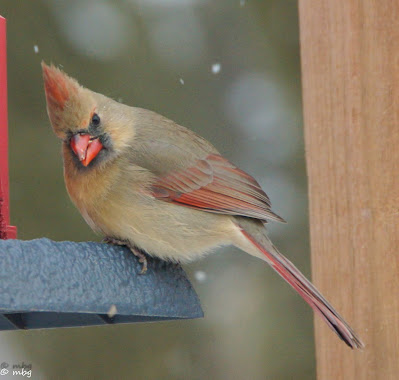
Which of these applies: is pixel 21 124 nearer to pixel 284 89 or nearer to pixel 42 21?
pixel 42 21

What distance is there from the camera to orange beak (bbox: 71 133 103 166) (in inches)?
106

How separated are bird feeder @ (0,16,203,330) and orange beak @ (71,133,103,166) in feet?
0.70

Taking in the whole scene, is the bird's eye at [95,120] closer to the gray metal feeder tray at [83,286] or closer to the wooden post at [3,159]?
the wooden post at [3,159]

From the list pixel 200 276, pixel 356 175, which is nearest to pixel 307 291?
pixel 356 175

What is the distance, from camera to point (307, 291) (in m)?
2.46

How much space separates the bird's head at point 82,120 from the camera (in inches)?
100

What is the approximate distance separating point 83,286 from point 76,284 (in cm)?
2

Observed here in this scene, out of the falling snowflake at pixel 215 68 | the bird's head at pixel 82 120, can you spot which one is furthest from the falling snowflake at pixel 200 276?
the bird's head at pixel 82 120

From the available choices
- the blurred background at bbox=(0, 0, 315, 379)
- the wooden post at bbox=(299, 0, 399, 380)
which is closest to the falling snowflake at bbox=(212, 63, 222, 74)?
the blurred background at bbox=(0, 0, 315, 379)

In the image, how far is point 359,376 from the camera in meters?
2.40

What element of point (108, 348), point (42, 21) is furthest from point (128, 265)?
point (42, 21)

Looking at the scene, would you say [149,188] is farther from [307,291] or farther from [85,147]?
[307,291]

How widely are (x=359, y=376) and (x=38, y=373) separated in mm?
2746

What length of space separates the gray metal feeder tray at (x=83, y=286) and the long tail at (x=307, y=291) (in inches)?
11.3
